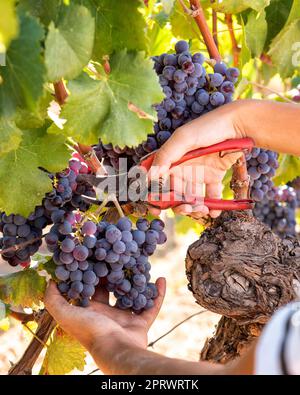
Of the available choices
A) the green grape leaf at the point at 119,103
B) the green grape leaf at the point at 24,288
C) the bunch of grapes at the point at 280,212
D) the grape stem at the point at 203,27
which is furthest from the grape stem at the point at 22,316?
the bunch of grapes at the point at 280,212

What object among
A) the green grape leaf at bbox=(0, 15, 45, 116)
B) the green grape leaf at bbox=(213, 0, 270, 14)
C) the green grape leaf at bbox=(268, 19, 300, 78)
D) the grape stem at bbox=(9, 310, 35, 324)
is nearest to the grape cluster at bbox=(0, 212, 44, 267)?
the grape stem at bbox=(9, 310, 35, 324)

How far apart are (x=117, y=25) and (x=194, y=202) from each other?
1.53 feet

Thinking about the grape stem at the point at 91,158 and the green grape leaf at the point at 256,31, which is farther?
the green grape leaf at the point at 256,31

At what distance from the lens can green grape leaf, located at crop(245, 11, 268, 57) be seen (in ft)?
6.15

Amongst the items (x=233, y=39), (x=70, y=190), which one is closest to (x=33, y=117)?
(x=70, y=190)

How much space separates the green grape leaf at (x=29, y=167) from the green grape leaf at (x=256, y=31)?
0.70 metres

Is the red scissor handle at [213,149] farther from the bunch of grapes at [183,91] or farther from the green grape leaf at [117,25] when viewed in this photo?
the green grape leaf at [117,25]

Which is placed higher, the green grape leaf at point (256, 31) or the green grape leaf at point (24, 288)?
the green grape leaf at point (256, 31)

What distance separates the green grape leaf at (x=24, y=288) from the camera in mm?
1615

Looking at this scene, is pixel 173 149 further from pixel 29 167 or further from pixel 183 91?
pixel 29 167

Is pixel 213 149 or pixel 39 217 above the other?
pixel 213 149

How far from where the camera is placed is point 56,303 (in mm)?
1452

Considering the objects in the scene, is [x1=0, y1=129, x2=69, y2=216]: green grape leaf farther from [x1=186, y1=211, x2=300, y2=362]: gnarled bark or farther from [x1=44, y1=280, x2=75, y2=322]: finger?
[x1=186, y1=211, x2=300, y2=362]: gnarled bark

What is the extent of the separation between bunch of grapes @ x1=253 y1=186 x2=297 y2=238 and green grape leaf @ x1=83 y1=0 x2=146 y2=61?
1450 mm
